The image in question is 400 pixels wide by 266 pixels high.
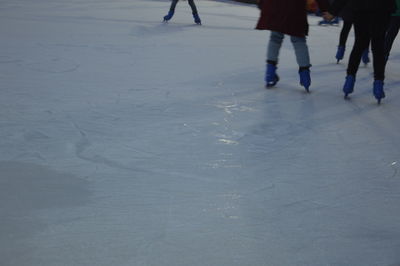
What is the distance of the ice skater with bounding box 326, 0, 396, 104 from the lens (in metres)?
3.61

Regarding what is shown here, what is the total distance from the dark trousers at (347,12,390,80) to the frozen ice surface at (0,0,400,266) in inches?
11.2

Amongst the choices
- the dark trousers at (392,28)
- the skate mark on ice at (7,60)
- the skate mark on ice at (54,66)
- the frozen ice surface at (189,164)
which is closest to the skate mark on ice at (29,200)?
the frozen ice surface at (189,164)

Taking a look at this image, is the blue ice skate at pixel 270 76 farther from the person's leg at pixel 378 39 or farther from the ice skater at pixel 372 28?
the person's leg at pixel 378 39

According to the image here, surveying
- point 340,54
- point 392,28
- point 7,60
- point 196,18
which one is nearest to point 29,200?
point 7,60

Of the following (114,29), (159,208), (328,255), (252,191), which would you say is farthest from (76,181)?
(114,29)

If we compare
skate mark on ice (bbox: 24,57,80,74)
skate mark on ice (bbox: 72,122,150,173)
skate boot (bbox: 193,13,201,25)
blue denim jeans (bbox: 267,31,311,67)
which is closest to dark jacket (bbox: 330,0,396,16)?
blue denim jeans (bbox: 267,31,311,67)

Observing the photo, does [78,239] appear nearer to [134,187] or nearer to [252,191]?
[134,187]

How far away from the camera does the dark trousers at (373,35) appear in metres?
3.67

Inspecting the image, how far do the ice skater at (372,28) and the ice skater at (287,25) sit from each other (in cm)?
22

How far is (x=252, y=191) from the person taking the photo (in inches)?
86.0

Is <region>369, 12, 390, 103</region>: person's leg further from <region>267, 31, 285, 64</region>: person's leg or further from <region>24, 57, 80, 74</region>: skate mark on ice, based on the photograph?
<region>24, 57, 80, 74</region>: skate mark on ice

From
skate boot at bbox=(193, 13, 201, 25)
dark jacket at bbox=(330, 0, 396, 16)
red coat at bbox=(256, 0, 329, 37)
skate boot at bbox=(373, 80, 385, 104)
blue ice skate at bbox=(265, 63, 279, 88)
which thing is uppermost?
dark jacket at bbox=(330, 0, 396, 16)

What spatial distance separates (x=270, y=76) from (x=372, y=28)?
0.81 meters

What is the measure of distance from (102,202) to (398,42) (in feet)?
21.8
